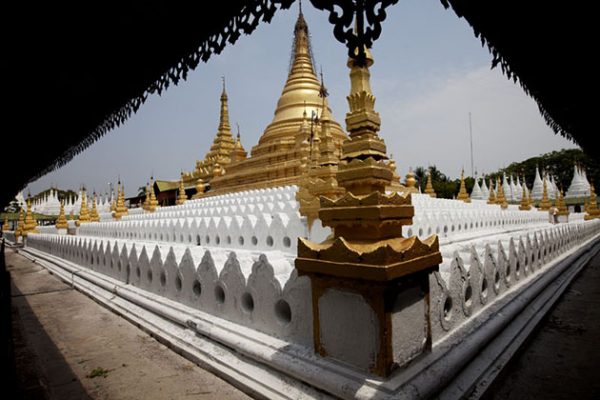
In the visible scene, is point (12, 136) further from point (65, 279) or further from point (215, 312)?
point (65, 279)

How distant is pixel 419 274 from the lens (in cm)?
215

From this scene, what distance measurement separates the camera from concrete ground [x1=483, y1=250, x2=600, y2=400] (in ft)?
7.41

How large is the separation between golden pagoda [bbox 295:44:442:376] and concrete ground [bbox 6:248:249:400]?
3.32 feet

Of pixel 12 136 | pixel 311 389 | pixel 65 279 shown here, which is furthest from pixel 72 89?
pixel 65 279

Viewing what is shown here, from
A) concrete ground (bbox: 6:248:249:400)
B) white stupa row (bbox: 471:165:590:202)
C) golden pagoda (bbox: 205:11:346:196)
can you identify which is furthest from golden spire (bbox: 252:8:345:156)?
white stupa row (bbox: 471:165:590:202)

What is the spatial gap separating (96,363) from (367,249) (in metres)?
2.71

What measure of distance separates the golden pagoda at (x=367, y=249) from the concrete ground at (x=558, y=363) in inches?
29.9

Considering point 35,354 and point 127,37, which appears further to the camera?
point 35,354

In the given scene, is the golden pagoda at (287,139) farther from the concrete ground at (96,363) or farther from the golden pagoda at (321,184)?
the concrete ground at (96,363)

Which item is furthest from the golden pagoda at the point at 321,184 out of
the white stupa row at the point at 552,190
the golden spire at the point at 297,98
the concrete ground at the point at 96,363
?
the white stupa row at the point at 552,190

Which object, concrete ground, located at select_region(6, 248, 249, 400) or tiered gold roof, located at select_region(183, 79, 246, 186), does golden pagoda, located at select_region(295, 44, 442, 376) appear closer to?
concrete ground, located at select_region(6, 248, 249, 400)

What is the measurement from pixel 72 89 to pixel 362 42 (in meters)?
1.67

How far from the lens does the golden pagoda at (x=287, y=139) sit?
14.9 metres

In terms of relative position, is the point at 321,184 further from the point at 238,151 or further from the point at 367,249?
the point at 238,151
